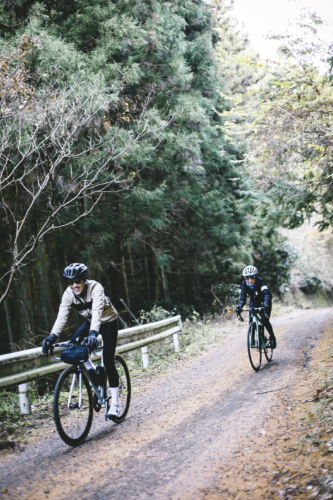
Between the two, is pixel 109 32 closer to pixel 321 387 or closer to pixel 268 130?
pixel 268 130

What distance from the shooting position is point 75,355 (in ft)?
17.5

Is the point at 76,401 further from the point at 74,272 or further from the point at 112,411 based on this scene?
the point at 74,272

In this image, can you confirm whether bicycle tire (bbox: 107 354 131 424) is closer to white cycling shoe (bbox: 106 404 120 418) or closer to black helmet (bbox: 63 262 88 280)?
white cycling shoe (bbox: 106 404 120 418)

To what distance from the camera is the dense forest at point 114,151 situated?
32.9ft

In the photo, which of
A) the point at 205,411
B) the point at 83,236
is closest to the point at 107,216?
the point at 83,236

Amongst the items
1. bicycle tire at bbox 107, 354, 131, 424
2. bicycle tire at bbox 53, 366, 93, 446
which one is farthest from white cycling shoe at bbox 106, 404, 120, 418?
bicycle tire at bbox 53, 366, 93, 446

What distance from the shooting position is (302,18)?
10438mm

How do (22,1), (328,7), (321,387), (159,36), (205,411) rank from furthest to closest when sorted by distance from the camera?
(159,36) < (22,1) < (328,7) < (321,387) < (205,411)

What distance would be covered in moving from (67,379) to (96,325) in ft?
2.92

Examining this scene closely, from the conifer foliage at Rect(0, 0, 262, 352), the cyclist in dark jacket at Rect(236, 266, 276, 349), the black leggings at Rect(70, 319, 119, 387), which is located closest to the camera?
the black leggings at Rect(70, 319, 119, 387)

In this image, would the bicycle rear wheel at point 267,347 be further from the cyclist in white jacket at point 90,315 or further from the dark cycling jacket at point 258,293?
the cyclist in white jacket at point 90,315

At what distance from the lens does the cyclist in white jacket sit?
5.45m

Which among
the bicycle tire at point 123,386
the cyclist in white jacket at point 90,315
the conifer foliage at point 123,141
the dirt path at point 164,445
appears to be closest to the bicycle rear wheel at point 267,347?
the dirt path at point 164,445

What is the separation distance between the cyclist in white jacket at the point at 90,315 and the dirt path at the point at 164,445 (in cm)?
80
